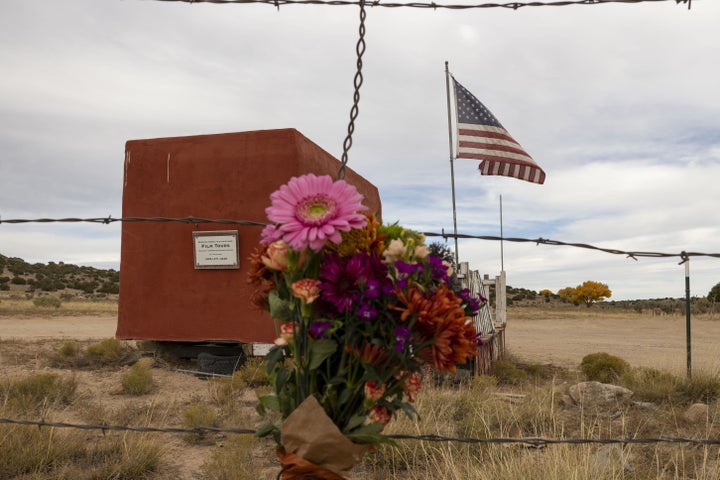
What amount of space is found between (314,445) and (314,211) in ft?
1.91

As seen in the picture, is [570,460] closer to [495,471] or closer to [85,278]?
[495,471]

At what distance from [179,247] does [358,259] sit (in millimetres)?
7643

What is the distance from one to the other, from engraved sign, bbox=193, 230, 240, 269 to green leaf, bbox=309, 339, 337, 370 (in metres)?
6.86

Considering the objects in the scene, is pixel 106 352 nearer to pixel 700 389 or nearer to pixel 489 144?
pixel 489 144

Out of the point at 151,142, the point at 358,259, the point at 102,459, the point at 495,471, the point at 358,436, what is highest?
the point at 151,142

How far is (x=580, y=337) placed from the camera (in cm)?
1656

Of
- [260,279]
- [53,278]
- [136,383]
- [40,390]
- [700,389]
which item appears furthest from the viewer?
[53,278]

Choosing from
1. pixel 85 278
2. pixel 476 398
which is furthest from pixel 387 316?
pixel 85 278

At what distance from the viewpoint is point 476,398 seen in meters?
5.72

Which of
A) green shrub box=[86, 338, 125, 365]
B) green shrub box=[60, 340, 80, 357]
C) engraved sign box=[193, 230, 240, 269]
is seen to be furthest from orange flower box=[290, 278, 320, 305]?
green shrub box=[60, 340, 80, 357]

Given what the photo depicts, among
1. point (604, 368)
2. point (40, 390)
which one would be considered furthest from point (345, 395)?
point (604, 368)

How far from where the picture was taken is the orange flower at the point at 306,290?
1416 mm

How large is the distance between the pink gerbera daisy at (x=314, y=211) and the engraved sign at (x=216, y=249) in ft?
22.5

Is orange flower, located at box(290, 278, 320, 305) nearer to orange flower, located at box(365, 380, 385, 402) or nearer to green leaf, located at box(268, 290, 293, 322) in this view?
green leaf, located at box(268, 290, 293, 322)
